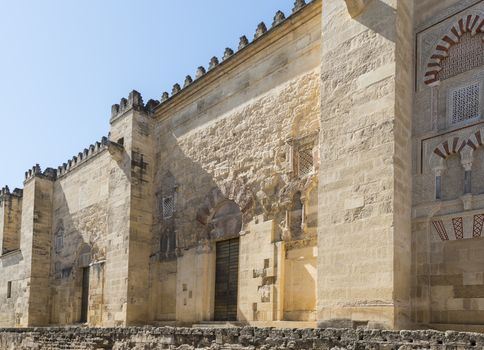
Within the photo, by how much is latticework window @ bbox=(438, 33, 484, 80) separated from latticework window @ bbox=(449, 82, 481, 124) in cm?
24

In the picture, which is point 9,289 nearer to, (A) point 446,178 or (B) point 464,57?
(A) point 446,178

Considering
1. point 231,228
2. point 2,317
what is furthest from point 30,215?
point 231,228

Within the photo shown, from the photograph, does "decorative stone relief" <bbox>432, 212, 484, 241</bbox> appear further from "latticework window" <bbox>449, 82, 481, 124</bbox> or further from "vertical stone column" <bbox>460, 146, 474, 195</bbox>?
"latticework window" <bbox>449, 82, 481, 124</bbox>

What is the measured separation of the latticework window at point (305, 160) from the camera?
808cm

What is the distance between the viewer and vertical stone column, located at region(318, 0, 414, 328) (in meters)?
5.89

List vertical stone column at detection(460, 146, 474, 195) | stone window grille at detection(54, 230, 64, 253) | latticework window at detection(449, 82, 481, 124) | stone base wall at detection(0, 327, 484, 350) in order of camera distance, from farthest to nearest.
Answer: stone window grille at detection(54, 230, 64, 253), latticework window at detection(449, 82, 481, 124), vertical stone column at detection(460, 146, 474, 195), stone base wall at detection(0, 327, 484, 350)

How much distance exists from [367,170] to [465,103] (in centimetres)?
134

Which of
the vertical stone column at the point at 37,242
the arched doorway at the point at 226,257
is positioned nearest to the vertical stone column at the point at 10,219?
the vertical stone column at the point at 37,242

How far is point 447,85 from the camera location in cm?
608

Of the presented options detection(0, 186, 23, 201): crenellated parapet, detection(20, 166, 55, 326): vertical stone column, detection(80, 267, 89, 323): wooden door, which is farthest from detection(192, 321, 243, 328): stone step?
detection(0, 186, 23, 201): crenellated parapet

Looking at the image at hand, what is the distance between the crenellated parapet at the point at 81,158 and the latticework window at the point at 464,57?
9940 millimetres

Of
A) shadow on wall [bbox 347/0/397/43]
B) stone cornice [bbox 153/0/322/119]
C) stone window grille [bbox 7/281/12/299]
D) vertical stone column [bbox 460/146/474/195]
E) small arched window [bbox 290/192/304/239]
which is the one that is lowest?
stone window grille [bbox 7/281/12/299]

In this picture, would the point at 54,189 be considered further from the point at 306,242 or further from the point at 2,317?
the point at 306,242

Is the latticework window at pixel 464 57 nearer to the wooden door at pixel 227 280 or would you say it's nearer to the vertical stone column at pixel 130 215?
the wooden door at pixel 227 280
